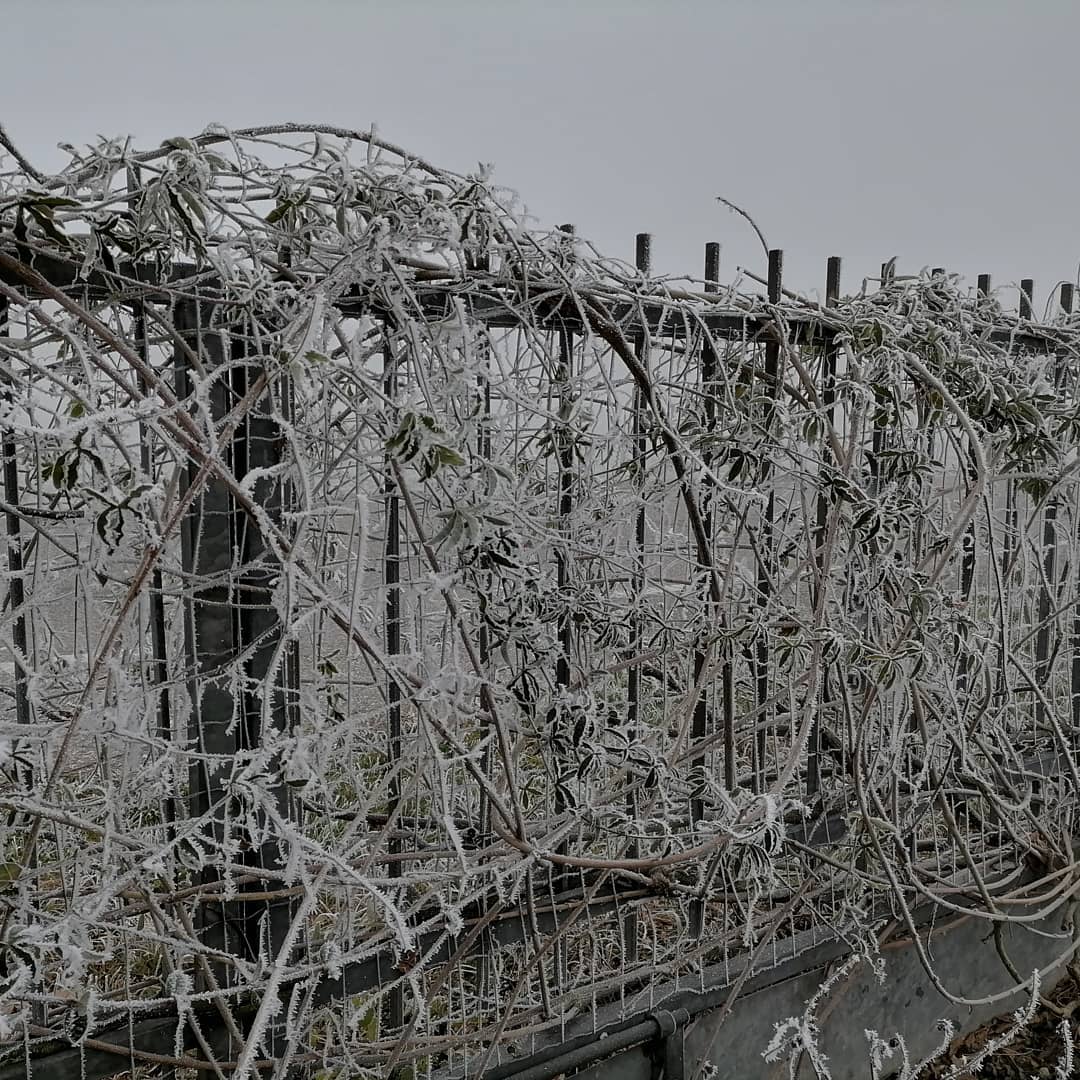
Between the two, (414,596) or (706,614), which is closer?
(414,596)

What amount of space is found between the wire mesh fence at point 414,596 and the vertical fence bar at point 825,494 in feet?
0.05

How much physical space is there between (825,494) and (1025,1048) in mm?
1874

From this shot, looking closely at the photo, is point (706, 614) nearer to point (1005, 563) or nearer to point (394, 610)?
point (394, 610)

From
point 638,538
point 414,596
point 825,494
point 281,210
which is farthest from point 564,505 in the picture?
point 281,210

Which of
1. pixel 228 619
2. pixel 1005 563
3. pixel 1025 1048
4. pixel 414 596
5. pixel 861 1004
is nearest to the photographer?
pixel 228 619

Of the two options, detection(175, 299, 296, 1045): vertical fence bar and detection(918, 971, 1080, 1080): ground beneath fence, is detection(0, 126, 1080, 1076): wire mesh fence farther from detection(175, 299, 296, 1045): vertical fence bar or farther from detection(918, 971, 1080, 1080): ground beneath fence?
detection(918, 971, 1080, 1080): ground beneath fence

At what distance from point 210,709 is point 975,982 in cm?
252

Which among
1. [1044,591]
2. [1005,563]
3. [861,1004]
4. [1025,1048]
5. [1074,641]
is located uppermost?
[1005,563]

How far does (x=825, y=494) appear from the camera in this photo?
242 centimetres

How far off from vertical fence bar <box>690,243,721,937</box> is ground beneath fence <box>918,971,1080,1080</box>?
104 centimetres

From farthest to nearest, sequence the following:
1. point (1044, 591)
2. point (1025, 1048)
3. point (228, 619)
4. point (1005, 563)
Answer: point (1044, 591) → point (1005, 563) → point (1025, 1048) → point (228, 619)

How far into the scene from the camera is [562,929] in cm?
218

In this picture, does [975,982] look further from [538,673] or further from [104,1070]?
[104,1070]

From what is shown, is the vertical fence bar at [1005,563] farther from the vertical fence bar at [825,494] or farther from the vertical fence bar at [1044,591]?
the vertical fence bar at [825,494]
